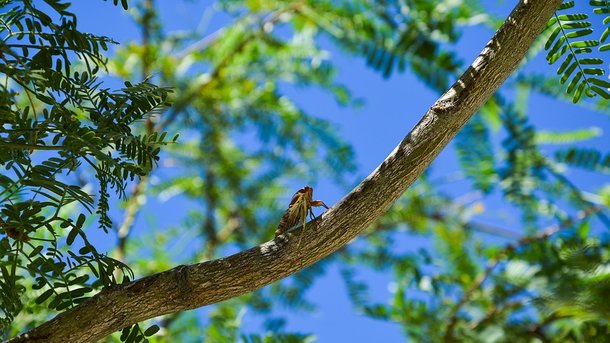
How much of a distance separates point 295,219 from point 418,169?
0.15 m

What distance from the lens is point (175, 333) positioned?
1.76 m

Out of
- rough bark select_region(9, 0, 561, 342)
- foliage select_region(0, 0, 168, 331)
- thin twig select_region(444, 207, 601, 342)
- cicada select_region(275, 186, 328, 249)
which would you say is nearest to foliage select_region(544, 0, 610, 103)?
rough bark select_region(9, 0, 561, 342)

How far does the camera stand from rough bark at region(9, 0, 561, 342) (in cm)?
73

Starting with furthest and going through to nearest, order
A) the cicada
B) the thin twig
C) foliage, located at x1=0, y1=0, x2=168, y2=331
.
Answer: the thin twig < the cicada < foliage, located at x1=0, y1=0, x2=168, y2=331

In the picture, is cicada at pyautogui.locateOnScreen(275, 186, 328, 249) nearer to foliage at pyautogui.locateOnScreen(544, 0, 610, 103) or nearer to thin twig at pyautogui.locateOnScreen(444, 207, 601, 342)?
foliage at pyautogui.locateOnScreen(544, 0, 610, 103)

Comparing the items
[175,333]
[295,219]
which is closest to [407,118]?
[175,333]

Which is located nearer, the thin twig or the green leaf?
the green leaf

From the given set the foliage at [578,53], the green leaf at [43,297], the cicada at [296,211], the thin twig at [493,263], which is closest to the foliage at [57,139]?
the green leaf at [43,297]

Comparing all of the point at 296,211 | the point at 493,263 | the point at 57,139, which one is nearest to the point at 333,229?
the point at 296,211

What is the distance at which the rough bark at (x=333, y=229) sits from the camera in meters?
0.73

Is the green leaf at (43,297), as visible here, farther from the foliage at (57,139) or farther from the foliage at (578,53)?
the foliage at (578,53)

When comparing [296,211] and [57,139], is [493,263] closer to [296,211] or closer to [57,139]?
[296,211]

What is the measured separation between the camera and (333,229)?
73 cm

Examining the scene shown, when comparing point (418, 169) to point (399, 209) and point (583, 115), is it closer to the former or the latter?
point (399, 209)
